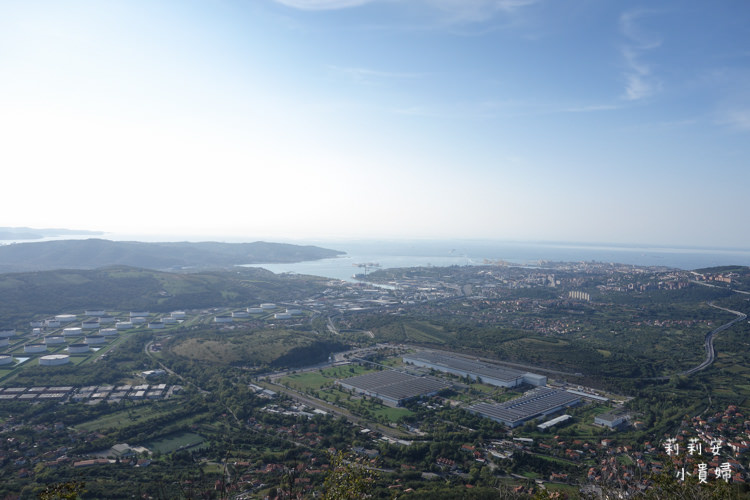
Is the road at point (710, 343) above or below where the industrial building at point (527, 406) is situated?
above

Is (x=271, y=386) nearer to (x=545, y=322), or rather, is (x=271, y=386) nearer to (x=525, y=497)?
(x=525, y=497)

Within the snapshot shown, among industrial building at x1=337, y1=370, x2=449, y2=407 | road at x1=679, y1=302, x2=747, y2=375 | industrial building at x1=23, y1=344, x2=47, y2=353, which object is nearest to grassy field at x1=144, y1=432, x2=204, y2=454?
industrial building at x1=337, y1=370, x2=449, y2=407

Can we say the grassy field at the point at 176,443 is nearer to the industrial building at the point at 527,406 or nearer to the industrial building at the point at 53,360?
the industrial building at the point at 527,406

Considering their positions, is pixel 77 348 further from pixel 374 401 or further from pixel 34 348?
pixel 374 401

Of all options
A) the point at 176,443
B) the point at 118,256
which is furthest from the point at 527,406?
Result: the point at 118,256

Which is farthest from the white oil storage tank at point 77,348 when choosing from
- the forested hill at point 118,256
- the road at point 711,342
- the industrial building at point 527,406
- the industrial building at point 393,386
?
the forested hill at point 118,256

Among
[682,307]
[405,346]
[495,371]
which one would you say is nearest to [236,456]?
[495,371]

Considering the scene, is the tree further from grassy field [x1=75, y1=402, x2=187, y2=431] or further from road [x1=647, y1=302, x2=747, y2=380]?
road [x1=647, y1=302, x2=747, y2=380]
